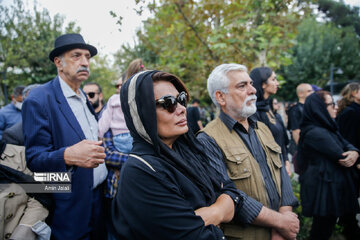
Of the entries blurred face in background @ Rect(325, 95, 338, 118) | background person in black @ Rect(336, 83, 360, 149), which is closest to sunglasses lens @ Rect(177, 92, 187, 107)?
blurred face in background @ Rect(325, 95, 338, 118)

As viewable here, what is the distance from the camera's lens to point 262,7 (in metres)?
4.14

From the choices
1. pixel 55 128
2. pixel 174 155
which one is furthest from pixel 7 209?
pixel 174 155

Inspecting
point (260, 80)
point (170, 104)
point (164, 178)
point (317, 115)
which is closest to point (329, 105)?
point (317, 115)

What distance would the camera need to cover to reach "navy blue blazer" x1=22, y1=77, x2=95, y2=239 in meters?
2.07

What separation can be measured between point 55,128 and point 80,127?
0.22 m

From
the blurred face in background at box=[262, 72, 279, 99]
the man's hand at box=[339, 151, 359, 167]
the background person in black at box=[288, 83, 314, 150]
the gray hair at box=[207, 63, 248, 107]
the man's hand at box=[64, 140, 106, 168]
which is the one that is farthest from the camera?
the background person in black at box=[288, 83, 314, 150]

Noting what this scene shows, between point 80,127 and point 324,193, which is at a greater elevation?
point 80,127

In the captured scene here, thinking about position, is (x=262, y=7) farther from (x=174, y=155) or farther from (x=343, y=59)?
(x=343, y=59)

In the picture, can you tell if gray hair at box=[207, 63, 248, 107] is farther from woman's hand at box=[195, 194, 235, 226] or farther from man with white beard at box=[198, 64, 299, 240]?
woman's hand at box=[195, 194, 235, 226]

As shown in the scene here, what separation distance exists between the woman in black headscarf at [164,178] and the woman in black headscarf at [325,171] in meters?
2.37

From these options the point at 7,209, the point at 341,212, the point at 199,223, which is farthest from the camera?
the point at 341,212

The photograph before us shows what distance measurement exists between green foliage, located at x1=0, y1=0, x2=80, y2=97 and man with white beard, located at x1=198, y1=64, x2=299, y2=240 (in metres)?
11.7

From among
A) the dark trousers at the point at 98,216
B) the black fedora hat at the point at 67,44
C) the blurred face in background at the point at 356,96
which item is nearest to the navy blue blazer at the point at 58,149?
the dark trousers at the point at 98,216

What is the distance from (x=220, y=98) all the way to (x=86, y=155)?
4.40 ft
